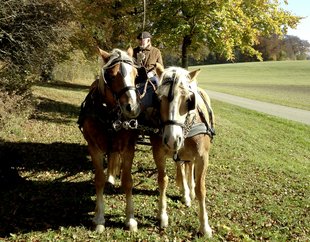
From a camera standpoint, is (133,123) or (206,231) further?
(206,231)

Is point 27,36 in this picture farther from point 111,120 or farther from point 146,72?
point 111,120

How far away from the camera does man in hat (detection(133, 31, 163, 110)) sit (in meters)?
5.12

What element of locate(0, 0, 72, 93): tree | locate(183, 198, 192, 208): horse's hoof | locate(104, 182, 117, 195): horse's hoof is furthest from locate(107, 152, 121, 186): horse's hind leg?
locate(0, 0, 72, 93): tree

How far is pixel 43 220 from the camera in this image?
5.16 meters

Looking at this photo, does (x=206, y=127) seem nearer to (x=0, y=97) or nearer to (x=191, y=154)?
(x=191, y=154)

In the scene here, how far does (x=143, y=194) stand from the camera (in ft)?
21.3

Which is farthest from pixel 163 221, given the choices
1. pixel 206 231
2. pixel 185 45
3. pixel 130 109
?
pixel 185 45

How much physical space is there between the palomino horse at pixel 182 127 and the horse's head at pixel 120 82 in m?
0.37

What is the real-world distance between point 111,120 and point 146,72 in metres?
1.07

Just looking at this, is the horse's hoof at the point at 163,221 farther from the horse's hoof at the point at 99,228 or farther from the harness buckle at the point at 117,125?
the harness buckle at the point at 117,125

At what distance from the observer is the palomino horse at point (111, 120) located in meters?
4.48

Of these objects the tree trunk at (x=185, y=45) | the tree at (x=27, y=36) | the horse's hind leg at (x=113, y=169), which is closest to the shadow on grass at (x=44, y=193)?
the horse's hind leg at (x=113, y=169)

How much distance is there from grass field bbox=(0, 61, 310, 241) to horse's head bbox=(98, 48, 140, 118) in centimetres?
188

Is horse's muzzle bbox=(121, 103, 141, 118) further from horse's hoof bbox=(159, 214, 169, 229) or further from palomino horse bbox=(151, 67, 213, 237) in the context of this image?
horse's hoof bbox=(159, 214, 169, 229)
